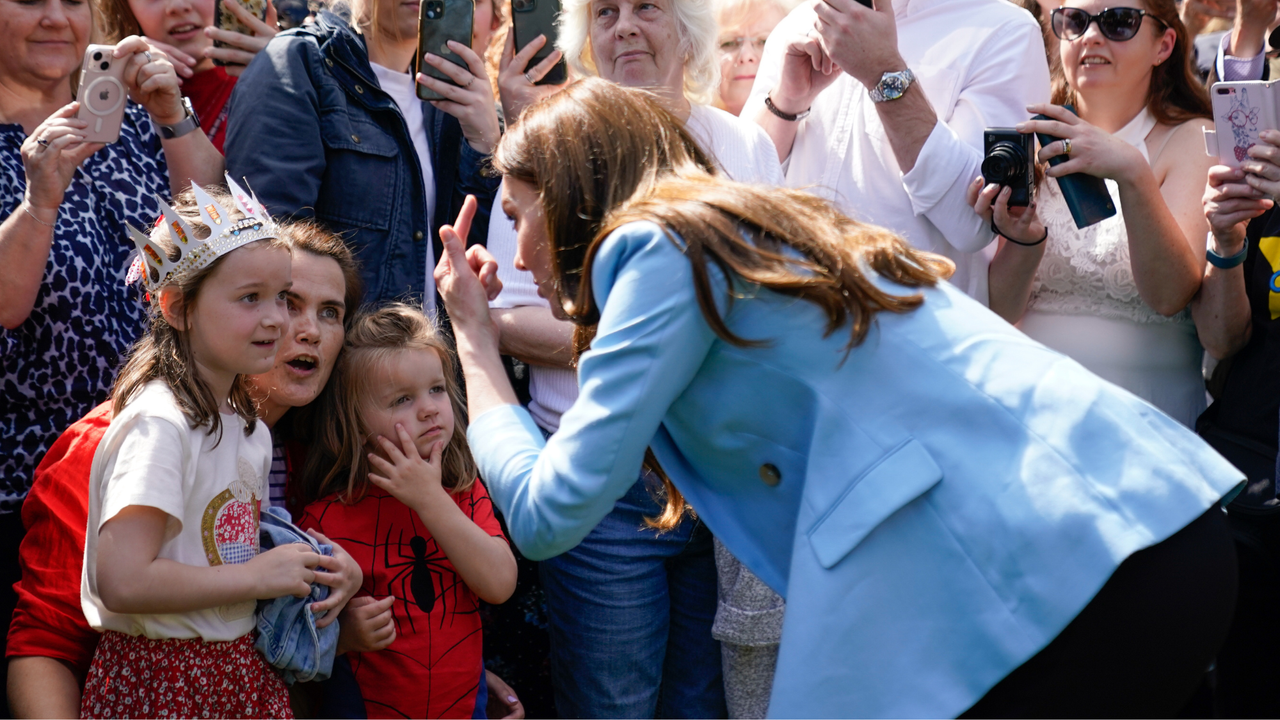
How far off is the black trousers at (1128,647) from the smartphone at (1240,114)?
1.52 m

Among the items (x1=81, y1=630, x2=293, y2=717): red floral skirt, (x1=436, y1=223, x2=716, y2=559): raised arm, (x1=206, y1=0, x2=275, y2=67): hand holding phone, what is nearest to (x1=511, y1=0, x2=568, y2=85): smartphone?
(x1=206, y1=0, x2=275, y2=67): hand holding phone

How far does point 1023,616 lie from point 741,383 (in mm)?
482

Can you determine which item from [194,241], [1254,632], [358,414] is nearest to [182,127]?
[194,241]

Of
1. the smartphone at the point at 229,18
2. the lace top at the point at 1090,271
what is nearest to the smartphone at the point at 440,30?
the smartphone at the point at 229,18

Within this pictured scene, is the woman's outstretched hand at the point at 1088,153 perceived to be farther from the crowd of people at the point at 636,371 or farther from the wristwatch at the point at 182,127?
the wristwatch at the point at 182,127

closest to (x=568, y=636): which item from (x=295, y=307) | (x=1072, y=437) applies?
(x=295, y=307)

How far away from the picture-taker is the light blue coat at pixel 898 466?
1.50 metres

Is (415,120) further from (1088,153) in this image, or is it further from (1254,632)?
(1254,632)

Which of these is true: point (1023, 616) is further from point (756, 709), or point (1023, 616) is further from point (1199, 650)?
point (756, 709)

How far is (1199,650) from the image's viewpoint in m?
1.53

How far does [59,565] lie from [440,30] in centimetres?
152

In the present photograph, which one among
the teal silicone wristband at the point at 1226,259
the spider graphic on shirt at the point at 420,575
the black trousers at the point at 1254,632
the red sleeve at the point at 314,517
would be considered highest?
the teal silicone wristband at the point at 1226,259

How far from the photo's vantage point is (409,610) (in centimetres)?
242

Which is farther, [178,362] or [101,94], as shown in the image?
[101,94]
